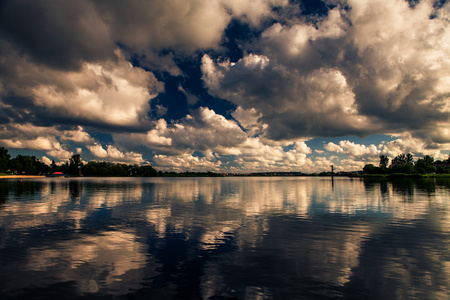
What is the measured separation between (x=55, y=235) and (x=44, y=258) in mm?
6317

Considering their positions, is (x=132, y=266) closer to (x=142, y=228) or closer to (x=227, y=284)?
(x=227, y=284)

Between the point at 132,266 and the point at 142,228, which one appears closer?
the point at 132,266

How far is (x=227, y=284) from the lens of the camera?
38.5ft

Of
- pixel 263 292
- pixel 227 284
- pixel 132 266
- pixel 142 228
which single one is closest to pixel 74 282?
pixel 132 266

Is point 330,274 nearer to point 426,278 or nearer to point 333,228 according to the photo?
point 426,278

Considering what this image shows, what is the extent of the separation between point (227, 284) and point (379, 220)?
2372 cm

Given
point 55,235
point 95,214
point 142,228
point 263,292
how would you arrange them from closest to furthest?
point 263,292 → point 55,235 → point 142,228 → point 95,214

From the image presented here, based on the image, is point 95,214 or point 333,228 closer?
point 333,228

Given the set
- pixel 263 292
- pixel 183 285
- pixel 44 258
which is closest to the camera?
pixel 263 292

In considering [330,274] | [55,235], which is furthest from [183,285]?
[55,235]

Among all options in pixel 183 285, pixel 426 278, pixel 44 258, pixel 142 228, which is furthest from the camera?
→ pixel 142 228

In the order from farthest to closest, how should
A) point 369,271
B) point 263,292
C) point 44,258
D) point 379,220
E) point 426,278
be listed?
point 379,220
point 44,258
point 369,271
point 426,278
point 263,292

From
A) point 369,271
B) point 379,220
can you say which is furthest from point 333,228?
point 369,271

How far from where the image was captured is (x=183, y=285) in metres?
11.6
